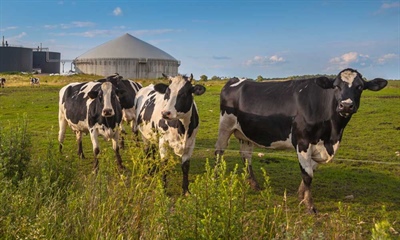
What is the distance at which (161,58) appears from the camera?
93500 mm

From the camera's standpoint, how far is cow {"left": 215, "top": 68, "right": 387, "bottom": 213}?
6.74m

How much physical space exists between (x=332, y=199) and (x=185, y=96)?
10.4 feet

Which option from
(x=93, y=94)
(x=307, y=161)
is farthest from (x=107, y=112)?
(x=307, y=161)

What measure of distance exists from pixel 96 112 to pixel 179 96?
2866mm

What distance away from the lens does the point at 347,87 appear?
259 inches

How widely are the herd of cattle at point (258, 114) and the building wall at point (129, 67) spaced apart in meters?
80.6

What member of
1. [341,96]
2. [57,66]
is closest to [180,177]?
[341,96]

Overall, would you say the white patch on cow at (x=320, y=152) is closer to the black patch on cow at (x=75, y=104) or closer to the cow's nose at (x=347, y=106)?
the cow's nose at (x=347, y=106)

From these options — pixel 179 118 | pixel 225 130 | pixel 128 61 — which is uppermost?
pixel 128 61

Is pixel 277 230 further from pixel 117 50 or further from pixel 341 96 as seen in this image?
pixel 117 50

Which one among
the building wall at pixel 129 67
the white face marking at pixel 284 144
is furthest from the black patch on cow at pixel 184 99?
the building wall at pixel 129 67

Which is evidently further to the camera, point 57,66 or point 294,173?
point 57,66

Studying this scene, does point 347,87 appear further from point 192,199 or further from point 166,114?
point 192,199

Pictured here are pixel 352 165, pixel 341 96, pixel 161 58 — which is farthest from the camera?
pixel 161 58
